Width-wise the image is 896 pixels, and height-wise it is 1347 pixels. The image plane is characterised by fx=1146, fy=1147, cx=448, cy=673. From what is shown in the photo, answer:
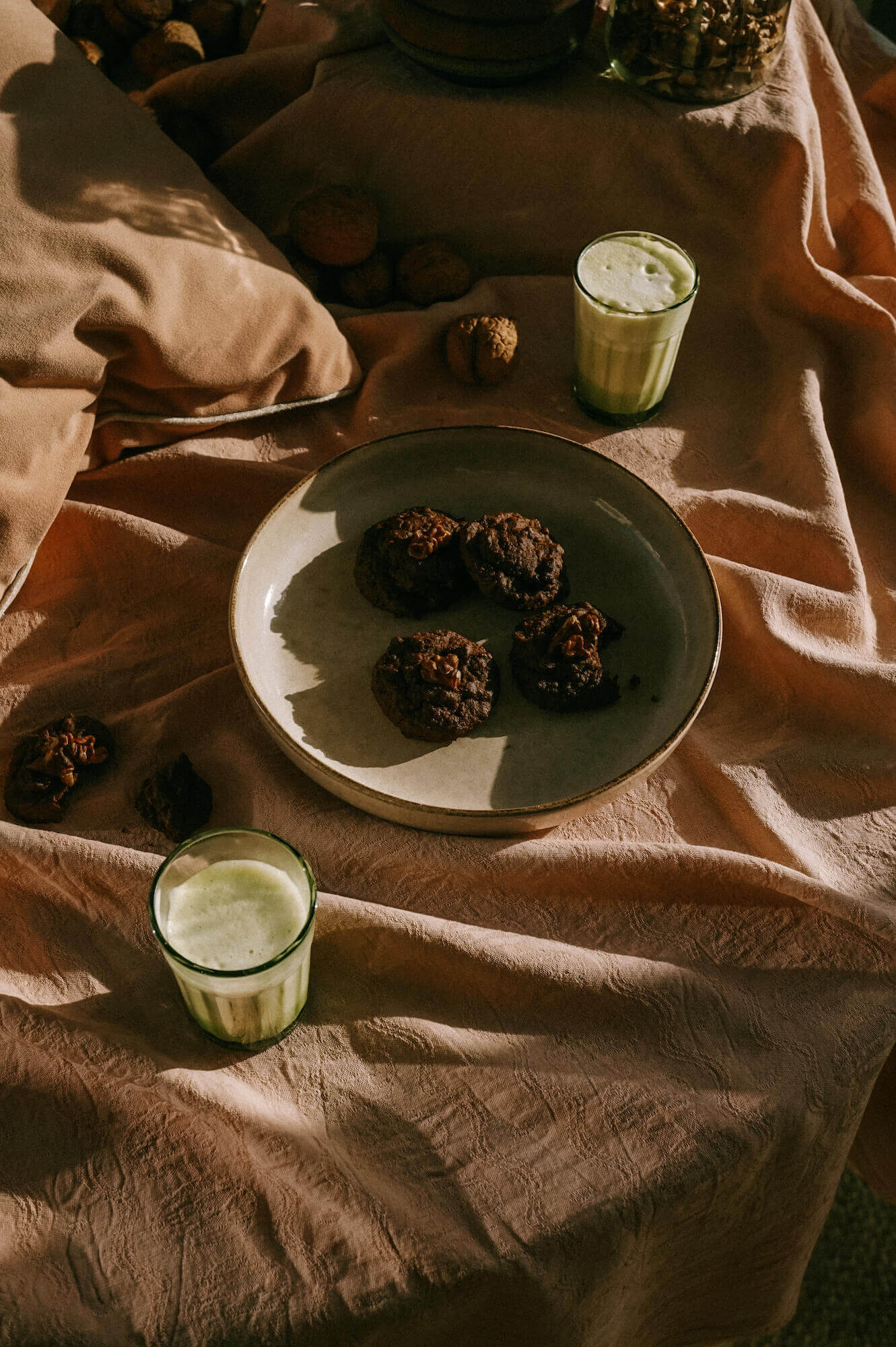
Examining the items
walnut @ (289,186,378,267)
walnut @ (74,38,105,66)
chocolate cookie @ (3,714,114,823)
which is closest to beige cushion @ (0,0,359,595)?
walnut @ (289,186,378,267)

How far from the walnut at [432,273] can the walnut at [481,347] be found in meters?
0.09

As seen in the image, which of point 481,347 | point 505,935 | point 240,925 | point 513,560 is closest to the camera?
point 240,925

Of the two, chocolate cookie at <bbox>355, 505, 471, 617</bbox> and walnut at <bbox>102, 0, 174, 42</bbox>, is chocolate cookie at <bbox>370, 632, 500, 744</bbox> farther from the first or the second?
walnut at <bbox>102, 0, 174, 42</bbox>

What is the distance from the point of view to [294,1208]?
995 millimetres

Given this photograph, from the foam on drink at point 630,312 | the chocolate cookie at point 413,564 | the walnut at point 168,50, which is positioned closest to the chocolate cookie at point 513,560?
the chocolate cookie at point 413,564

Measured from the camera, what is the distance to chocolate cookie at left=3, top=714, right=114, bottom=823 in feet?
3.98

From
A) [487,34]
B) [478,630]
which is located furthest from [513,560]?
[487,34]

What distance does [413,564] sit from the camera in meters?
1.28

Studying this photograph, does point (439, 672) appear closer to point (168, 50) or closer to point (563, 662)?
point (563, 662)

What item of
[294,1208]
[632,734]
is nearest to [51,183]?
[632,734]

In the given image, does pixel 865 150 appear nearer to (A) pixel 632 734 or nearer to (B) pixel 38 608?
(A) pixel 632 734

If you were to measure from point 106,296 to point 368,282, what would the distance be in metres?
0.42

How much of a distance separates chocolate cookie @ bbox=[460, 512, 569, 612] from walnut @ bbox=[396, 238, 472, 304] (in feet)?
1.65

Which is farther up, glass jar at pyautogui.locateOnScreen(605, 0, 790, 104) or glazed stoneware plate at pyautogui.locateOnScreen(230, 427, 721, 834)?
glass jar at pyautogui.locateOnScreen(605, 0, 790, 104)
